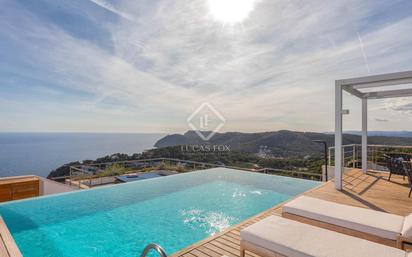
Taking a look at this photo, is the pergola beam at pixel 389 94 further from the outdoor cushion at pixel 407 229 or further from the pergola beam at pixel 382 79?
the outdoor cushion at pixel 407 229

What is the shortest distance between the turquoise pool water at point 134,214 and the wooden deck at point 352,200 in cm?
121

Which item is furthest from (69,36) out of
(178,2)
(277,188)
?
(277,188)

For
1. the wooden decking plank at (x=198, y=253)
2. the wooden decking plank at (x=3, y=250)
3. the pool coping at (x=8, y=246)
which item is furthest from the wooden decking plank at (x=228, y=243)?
the wooden decking plank at (x=3, y=250)

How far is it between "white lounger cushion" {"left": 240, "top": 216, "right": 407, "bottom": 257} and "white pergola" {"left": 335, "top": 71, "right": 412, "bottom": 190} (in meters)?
3.22

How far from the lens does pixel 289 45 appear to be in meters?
6.66

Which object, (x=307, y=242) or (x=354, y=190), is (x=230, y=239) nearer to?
(x=307, y=242)

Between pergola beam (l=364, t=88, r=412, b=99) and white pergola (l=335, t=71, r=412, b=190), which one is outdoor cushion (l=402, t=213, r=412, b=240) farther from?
pergola beam (l=364, t=88, r=412, b=99)

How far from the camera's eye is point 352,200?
13.8 feet

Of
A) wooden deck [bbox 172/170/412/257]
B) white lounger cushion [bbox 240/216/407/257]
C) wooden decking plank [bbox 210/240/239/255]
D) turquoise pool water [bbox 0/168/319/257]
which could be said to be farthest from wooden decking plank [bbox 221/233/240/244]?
turquoise pool water [bbox 0/168/319/257]

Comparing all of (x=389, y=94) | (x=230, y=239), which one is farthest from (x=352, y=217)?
(x=389, y=94)

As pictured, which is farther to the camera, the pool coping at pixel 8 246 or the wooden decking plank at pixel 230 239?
the wooden decking plank at pixel 230 239

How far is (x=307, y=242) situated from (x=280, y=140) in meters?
9.95

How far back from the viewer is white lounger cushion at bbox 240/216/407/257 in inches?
72.8

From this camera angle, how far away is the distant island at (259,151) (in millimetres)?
8344
